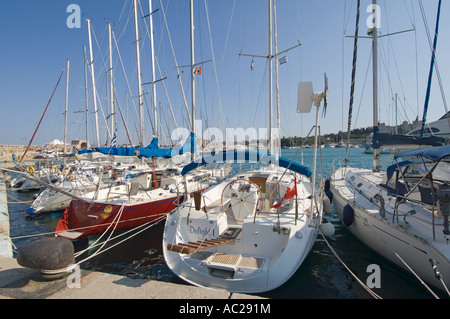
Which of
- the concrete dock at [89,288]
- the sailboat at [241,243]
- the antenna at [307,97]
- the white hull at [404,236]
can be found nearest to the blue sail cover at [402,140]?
the white hull at [404,236]

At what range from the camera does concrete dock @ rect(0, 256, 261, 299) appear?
3.14m

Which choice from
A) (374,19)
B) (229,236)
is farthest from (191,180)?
(374,19)

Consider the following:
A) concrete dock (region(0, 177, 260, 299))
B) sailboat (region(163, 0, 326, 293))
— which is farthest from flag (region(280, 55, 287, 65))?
concrete dock (region(0, 177, 260, 299))

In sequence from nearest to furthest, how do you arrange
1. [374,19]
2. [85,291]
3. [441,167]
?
[85,291] → [441,167] → [374,19]

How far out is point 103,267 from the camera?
707cm

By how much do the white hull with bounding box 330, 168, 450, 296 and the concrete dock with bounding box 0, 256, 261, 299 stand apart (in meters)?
3.75

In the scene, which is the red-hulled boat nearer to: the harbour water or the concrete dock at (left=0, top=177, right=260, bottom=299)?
the harbour water

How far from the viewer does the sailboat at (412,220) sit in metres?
4.54

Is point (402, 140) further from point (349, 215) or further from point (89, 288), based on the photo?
point (89, 288)

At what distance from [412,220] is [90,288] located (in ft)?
21.7

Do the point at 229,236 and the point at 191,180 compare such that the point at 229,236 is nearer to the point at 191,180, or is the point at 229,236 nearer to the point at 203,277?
the point at 203,277

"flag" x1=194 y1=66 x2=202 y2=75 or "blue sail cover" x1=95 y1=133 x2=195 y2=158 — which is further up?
"flag" x1=194 y1=66 x2=202 y2=75
